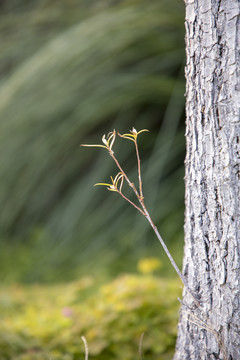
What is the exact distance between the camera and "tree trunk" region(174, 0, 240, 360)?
883 millimetres

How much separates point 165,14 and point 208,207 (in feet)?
5.62

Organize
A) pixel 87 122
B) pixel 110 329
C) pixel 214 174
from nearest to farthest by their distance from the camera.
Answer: pixel 214 174, pixel 110 329, pixel 87 122

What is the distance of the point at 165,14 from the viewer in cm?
235

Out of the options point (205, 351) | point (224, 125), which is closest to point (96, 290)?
point (205, 351)

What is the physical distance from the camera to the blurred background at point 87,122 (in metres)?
2.29

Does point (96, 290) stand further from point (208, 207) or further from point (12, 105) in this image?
point (208, 207)

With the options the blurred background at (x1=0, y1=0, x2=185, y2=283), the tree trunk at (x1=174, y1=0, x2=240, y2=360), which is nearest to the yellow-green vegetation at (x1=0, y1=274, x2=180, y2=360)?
the tree trunk at (x1=174, y1=0, x2=240, y2=360)

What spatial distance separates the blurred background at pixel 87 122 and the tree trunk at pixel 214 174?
1.36 m

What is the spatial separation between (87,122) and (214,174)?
5.73 ft

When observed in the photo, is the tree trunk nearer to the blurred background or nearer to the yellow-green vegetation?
the yellow-green vegetation

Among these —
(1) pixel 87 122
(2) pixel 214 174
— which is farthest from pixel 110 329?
(1) pixel 87 122

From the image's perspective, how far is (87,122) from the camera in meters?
2.58

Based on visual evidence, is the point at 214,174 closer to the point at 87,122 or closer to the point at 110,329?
the point at 110,329

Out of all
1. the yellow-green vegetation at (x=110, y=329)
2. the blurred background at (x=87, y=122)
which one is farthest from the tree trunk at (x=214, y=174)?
the blurred background at (x=87, y=122)
